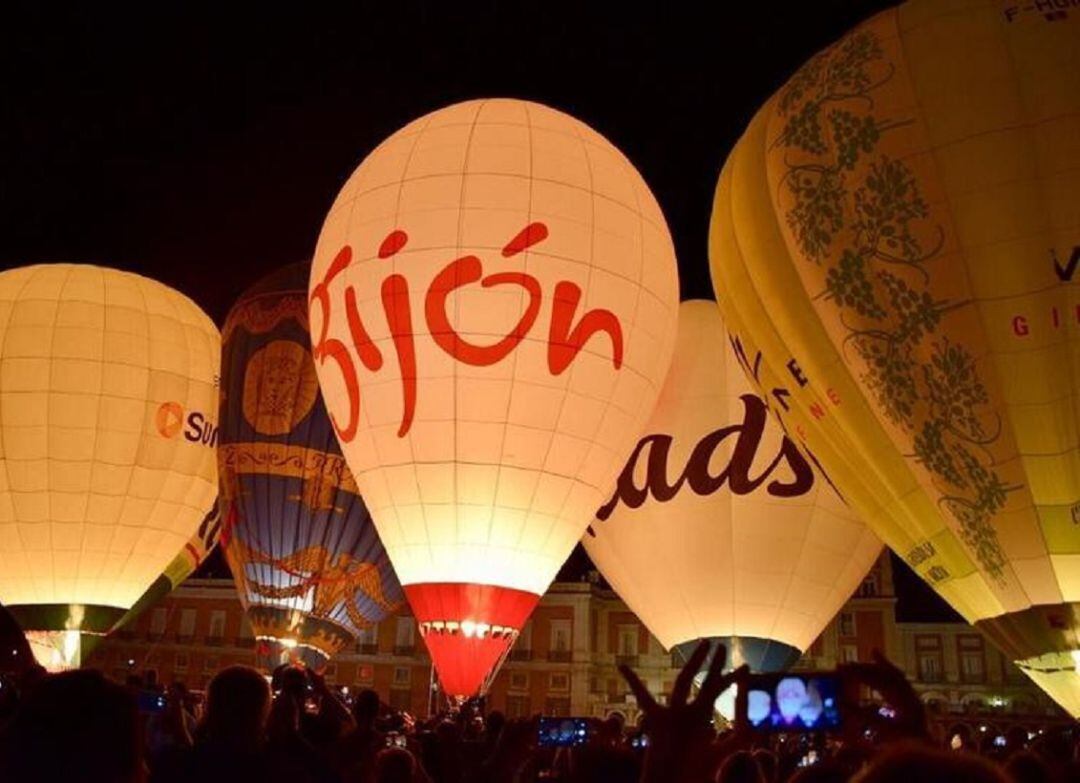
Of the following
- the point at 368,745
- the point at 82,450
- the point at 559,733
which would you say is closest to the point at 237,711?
the point at 368,745

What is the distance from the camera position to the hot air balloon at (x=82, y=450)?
13.6m

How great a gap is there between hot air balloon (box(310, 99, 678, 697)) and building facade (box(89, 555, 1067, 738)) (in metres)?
24.9

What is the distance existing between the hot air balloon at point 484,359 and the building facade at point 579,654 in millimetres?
24922

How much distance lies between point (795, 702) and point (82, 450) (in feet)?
42.1

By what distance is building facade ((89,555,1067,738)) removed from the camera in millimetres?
35438

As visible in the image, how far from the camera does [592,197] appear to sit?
10289 millimetres

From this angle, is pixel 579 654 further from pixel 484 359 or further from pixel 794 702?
pixel 794 702

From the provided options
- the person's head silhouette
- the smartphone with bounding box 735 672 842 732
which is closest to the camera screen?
the smartphone with bounding box 735 672 842 732

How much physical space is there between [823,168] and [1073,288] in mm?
2176

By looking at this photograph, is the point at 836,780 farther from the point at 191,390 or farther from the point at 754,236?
the point at 191,390

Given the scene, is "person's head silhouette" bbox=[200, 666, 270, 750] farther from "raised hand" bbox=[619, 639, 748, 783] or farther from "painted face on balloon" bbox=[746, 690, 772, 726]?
"painted face on balloon" bbox=[746, 690, 772, 726]

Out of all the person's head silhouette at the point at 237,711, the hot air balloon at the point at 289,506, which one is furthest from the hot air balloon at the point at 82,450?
the person's head silhouette at the point at 237,711

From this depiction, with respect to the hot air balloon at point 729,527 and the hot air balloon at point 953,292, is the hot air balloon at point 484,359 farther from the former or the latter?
the hot air balloon at point 953,292

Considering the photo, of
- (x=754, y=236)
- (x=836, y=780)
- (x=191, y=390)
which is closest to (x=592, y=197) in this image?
(x=754, y=236)
